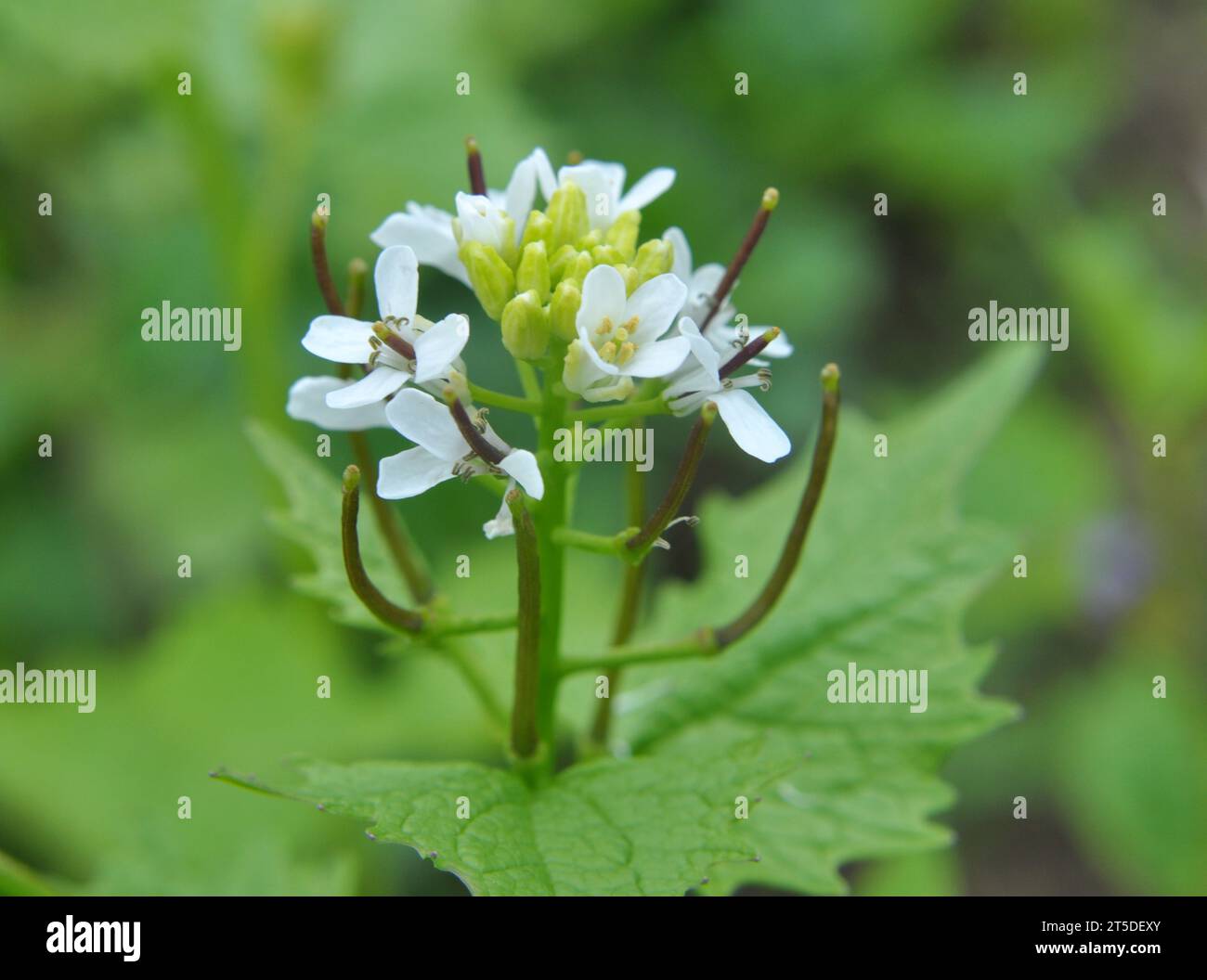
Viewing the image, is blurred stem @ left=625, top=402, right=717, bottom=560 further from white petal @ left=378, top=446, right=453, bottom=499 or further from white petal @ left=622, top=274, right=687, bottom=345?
white petal @ left=378, top=446, right=453, bottom=499

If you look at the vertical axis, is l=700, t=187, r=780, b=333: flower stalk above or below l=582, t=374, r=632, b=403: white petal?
above

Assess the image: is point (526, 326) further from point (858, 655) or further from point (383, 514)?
point (858, 655)

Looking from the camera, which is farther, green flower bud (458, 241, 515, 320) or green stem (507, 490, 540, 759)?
green flower bud (458, 241, 515, 320)

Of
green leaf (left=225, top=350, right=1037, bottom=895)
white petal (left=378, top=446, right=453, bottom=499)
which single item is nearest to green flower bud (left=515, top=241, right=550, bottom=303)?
white petal (left=378, top=446, right=453, bottom=499)

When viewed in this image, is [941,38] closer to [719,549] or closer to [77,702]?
[719,549]

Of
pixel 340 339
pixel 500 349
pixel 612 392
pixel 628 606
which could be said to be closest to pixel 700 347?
pixel 612 392
